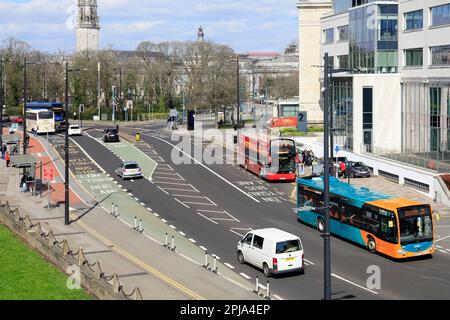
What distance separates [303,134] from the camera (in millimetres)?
79562

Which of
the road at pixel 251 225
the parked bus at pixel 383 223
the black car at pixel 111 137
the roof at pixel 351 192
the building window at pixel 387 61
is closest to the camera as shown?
the road at pixel 251 225

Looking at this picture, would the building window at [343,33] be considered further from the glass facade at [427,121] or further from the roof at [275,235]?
the roof at [275,235]

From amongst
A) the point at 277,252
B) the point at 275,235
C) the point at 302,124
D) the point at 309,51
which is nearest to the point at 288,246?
the point at 277,252

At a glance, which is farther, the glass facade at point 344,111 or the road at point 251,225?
the glass facade at point 344,111

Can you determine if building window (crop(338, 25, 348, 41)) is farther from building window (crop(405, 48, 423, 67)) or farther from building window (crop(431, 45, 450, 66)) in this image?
building window (crop(431, 45, 450, 66))

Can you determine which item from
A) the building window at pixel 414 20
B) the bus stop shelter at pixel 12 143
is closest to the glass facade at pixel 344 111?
the building window at pixel 414 20

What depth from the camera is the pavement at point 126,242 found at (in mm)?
26641

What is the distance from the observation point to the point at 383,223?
32375mm

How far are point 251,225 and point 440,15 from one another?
972 inches

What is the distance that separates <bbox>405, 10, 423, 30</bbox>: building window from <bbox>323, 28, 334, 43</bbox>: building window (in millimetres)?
12922

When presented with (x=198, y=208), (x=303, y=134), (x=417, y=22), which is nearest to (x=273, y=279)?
(x=198, y=208)

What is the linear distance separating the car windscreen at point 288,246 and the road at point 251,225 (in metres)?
1.21

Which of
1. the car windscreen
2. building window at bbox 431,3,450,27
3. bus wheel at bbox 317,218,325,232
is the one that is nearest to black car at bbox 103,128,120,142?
building window at bbox 431,3,450,27
